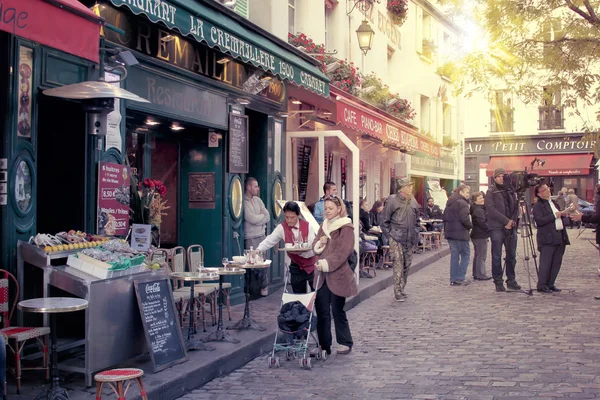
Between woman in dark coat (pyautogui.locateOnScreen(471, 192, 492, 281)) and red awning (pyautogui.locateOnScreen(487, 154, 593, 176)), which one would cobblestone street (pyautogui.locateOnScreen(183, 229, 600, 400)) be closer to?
woman in dark coat (pyautogui.locateOnScreen(471, 192, 492, 281))

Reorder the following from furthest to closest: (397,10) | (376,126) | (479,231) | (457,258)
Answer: (397,10)
(376,126)
(479,231)
(457,258)

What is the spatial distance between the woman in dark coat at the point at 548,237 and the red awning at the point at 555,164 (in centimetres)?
2847

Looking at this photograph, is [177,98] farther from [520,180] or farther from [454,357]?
[520,180]

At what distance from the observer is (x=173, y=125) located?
1012cm

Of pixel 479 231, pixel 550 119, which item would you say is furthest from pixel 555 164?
pixel 479 231

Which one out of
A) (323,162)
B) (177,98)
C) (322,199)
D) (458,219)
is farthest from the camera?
(458,219)

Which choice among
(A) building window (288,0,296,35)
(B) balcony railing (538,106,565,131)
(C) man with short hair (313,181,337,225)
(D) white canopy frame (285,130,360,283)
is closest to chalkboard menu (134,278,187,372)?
(D) white canopy frame (285,130,360,283)

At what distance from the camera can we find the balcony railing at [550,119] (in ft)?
134

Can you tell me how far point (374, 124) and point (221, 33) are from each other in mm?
7393

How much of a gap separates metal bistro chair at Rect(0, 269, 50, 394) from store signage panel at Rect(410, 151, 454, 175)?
63.9ft

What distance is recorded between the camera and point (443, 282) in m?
14.0

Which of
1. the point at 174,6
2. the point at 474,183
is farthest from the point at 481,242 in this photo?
the point at 474,183

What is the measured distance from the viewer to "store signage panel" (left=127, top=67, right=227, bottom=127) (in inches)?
327

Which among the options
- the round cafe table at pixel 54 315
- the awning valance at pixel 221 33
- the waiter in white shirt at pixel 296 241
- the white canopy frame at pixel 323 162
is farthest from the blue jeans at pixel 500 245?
the round cafe table at pixel 54 315
